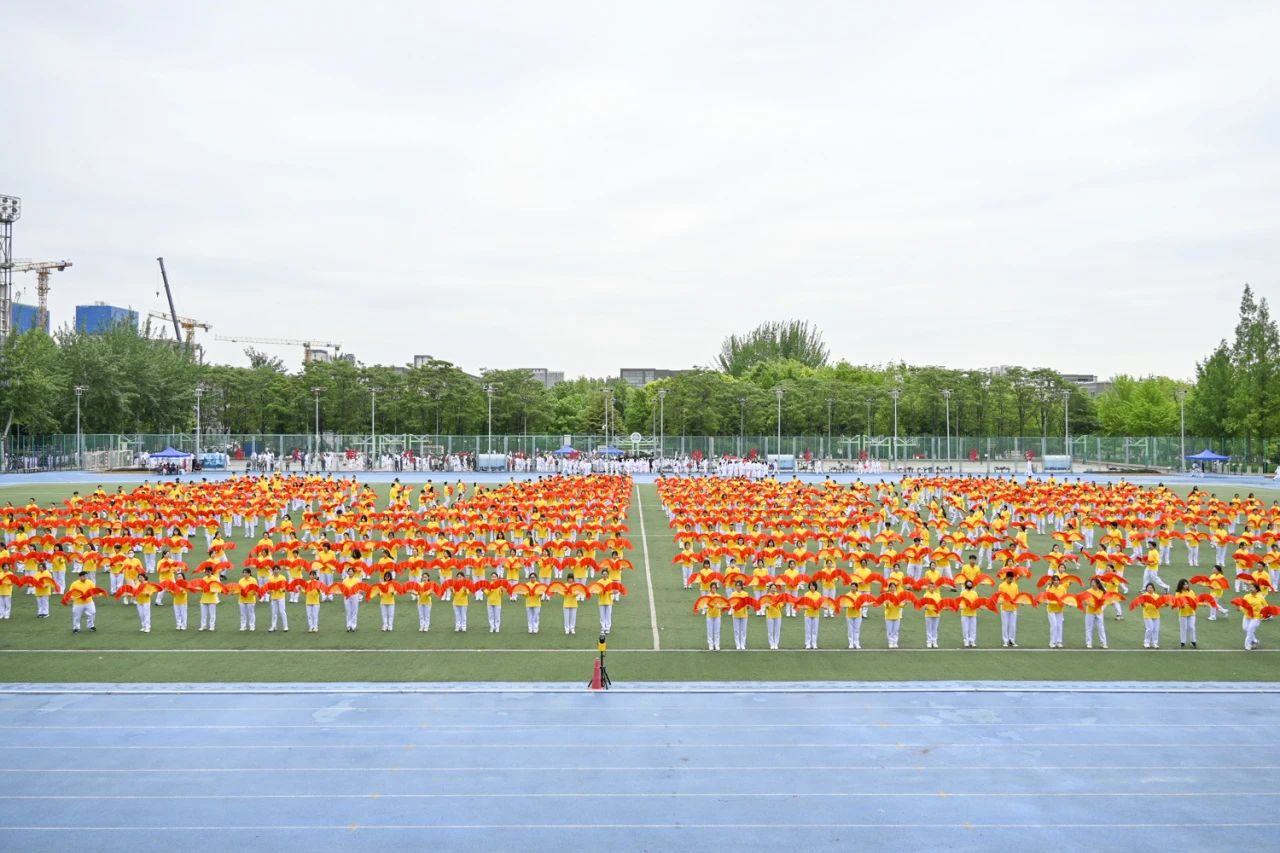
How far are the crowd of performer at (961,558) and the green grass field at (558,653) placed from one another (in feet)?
1.27

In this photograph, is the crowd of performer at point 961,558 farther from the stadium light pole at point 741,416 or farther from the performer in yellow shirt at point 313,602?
the stadium light pole at point 741,416

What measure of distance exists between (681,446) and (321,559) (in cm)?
5173

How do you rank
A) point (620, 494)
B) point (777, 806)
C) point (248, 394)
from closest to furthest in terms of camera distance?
1. point (777, 806)
2. point (620, 494)
3. point (248, 394)

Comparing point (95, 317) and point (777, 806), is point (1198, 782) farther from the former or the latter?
point (95, 317)

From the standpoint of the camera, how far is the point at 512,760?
37.9 ft

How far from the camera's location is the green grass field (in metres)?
15.2

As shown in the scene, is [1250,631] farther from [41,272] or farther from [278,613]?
[41,272]

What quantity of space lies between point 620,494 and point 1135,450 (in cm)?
5167

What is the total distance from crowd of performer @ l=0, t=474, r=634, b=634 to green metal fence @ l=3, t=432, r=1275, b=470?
36.1 meters

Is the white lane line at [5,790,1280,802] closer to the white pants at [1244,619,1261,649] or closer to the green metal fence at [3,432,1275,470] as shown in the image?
the white pants at [1244,619,1261,649]

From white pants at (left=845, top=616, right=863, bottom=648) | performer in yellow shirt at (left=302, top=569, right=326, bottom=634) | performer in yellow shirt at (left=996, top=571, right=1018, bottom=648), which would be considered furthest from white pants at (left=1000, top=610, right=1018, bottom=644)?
performer in yellow shirt at (left=302, top=569, right=326, bottom=634)

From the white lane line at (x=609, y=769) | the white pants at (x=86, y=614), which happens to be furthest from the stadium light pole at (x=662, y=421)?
the white lane line at (x=609, y=769)

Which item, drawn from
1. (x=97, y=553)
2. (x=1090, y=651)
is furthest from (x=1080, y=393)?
(x=97, y=553)

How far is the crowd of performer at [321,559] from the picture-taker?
1816 centimetres
